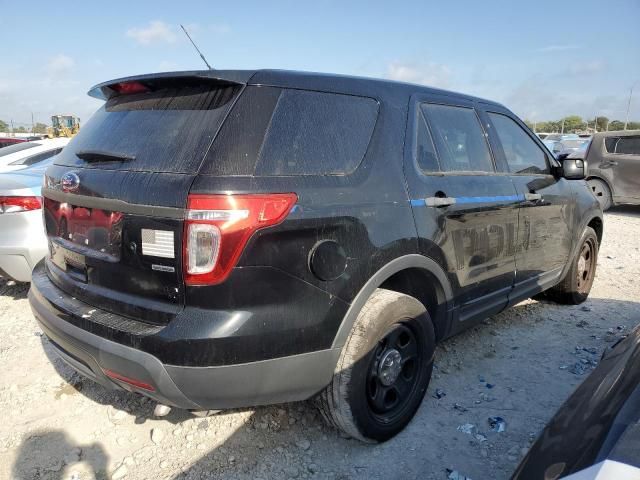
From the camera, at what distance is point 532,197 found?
3502 millimetres

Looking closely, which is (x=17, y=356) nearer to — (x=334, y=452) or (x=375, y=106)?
(x=334, y=452)

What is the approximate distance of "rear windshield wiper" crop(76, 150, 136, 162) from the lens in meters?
2.16

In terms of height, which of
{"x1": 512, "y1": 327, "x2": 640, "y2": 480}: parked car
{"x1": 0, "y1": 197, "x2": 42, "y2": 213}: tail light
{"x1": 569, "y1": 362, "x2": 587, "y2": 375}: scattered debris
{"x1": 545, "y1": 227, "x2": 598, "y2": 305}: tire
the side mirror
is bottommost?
{"x1": 569, "y1": 362, "x2": 587, "y2": 375}: scattered debris

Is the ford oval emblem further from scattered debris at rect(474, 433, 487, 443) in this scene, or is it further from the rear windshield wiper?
scattered debris at rect(474, 433, 487, 443)

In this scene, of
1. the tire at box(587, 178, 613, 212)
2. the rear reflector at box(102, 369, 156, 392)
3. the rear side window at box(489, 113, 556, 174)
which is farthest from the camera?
the tire at box(587, 178, 613, 212)

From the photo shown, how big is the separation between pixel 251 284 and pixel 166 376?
483mm

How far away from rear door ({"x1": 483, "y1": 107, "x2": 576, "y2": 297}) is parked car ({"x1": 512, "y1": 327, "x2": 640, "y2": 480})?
72.2 inches

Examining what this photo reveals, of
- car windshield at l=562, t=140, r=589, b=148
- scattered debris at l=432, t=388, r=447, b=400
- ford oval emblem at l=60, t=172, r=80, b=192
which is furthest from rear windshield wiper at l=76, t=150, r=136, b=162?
car windshield at l=562, t=140, r=589, b=148

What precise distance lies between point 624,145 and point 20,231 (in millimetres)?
10931

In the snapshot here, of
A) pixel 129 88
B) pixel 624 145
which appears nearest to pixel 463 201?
pixel 129 88

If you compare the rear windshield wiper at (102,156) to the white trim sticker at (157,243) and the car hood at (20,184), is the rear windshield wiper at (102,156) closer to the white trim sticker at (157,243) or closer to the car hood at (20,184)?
the white trim sticker at (157,243)

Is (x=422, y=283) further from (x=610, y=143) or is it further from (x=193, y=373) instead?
(x=610, y=143)

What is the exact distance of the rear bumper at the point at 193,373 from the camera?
74.2 inches

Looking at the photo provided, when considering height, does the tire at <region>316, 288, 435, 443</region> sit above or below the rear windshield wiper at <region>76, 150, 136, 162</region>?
below
